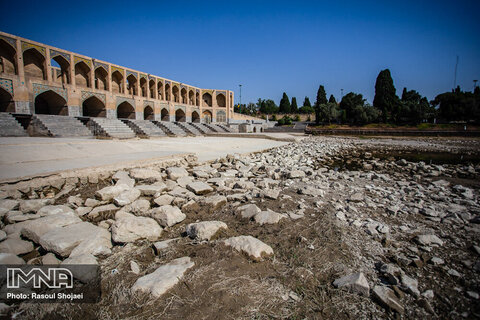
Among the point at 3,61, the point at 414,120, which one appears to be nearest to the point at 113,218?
the point at 3,61

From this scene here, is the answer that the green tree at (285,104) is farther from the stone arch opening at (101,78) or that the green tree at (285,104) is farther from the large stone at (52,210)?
the large stone at (52,210)

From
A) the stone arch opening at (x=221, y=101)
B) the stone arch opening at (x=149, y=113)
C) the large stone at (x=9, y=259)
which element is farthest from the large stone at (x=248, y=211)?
the stone arch opening at (x=221, y=101)

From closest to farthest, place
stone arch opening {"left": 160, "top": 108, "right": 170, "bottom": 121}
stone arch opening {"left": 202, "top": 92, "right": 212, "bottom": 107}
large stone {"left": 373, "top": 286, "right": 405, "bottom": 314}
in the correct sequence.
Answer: large stone {"left": 373, "top": 286, "right": 405, "bottom": 314} → stone arch opening {"left": 160, "top": 108, "right": 170, "bottom": 121} → stone arch opening {"left": 202, "top": 92, "right": 212, "bottom": 107}

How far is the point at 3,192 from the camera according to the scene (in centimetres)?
289

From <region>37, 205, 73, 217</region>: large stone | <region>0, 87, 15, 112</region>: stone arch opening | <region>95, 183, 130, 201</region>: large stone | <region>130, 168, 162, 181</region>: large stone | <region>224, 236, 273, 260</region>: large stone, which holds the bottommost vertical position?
A: <region>224, 236, 273, 260</region>: large stone

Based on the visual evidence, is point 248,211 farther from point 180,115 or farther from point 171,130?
point 180,115

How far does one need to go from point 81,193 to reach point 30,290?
6.63ft

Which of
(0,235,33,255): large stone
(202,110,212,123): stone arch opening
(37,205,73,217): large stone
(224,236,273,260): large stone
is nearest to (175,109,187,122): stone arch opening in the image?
(202,110,212,123): stone arch opening

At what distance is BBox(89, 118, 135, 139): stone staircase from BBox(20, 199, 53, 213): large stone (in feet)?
42.9

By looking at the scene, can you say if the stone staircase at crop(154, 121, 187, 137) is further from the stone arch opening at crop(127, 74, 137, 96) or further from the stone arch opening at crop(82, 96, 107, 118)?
the stone arch opening at crop(127, 74, 137, 96)

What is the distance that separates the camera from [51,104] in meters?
19.0

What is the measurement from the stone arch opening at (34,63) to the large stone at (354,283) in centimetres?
2477

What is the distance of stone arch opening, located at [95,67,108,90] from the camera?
24011mm

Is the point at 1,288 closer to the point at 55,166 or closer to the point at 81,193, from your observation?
the point at 81,193
